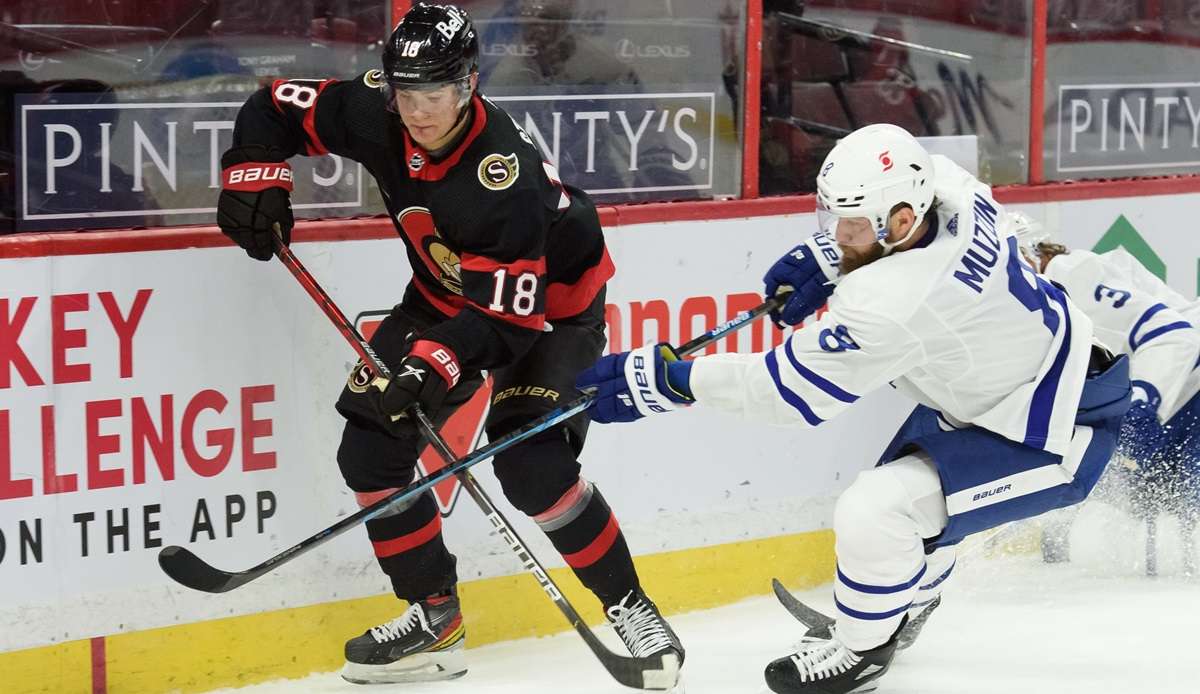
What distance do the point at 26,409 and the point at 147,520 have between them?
12.2 inches

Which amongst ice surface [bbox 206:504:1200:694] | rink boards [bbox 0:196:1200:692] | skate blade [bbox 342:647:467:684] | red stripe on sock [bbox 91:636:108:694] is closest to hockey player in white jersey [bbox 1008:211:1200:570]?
ice surface [bbox 206:504:1200:694]

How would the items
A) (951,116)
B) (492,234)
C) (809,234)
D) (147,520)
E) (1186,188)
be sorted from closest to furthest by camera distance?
(492,234) < (147,520) < (809,234) < (951,116) < (1186,188)

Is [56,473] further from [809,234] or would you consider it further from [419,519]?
[809,234]

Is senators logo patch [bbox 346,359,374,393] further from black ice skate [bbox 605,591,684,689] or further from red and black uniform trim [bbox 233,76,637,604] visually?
black ice skate [bbox 605,591,684,689]

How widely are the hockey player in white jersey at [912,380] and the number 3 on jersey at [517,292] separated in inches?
7.8

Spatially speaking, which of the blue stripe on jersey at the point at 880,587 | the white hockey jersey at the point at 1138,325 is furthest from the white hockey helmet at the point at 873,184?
the white hockey jersey at the point at 1138,325

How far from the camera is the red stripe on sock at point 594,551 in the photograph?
3285mm

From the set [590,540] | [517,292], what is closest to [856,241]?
[517,292]

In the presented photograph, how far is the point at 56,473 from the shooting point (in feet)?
10.5

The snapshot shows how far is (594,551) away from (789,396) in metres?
0.48

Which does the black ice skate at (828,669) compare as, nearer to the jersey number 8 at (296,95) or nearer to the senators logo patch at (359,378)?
the senators logo patch at (359,378)

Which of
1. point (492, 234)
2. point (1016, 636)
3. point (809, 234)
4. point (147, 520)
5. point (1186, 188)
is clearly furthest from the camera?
point (1186, 188)

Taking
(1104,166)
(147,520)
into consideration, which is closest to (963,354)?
(147,520)

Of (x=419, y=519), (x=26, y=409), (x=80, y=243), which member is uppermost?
(x=80, y=243)
